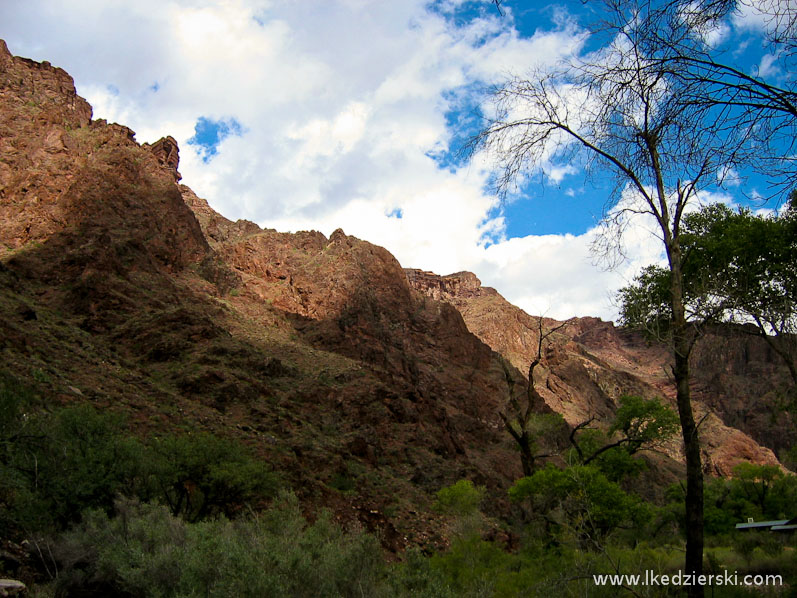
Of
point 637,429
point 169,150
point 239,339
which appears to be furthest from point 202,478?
point 169,150

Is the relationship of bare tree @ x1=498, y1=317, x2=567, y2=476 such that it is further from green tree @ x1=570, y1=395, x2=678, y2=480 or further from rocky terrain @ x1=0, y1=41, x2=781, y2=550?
green tree @ x1=570, y1=395, x2=678, y2=480

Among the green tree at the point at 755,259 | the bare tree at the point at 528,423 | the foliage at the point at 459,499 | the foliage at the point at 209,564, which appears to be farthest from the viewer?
the foliage at the point at 459,499

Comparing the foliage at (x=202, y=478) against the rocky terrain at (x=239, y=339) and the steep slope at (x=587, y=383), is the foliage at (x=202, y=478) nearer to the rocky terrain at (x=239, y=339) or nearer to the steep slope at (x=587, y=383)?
the rocky terrain at (x=239, y=339)

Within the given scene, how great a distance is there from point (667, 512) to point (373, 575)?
1815 centimetres

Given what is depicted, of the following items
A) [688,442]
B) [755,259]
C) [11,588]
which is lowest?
[11,588]

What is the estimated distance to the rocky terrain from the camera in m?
26.4

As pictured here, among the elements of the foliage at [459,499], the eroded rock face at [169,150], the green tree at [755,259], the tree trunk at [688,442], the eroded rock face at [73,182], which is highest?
the eroded rock face at [169,150]

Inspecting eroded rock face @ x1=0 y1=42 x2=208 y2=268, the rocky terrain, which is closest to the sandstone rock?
the rocky terrain

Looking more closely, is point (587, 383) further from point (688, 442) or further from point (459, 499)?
point (688, 442)

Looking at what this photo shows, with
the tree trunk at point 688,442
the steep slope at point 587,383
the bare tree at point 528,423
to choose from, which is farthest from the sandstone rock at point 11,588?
the steep slope at point 587,383

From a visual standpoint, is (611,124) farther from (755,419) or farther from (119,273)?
(755,419)

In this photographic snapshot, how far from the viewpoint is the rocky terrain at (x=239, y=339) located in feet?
86.6

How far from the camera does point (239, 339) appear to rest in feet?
144

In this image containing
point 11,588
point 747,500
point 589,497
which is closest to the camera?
point 11,588
